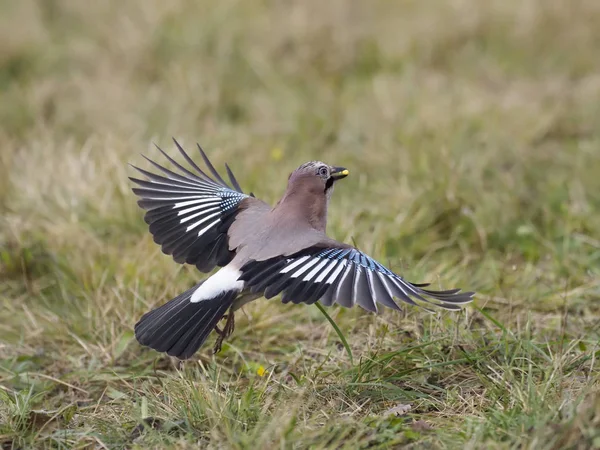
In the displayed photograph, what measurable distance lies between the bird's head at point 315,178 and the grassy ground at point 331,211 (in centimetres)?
65

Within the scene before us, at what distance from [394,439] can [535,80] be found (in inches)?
207

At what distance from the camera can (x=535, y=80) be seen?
25.0 feet

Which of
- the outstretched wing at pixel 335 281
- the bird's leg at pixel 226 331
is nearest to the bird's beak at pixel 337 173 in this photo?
the outstretched wing at pixel 335 281

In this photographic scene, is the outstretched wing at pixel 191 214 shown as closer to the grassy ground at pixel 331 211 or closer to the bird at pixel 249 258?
the bird at pixel 249 258

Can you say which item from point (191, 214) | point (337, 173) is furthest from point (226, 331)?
point (337, 173)

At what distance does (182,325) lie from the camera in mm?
3461

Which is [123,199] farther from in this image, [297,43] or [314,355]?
[297,43]

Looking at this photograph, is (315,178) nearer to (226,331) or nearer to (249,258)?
(249,258)

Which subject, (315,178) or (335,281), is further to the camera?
(315,178)

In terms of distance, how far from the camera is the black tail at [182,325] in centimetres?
340

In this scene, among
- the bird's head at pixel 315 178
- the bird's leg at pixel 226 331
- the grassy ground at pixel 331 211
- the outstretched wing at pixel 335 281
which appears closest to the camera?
the outstretched wing at pixel 335 281

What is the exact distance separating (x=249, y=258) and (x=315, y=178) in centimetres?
56

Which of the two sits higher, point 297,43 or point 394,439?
point 297,43

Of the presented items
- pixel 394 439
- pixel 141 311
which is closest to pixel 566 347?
pixel 394 439
